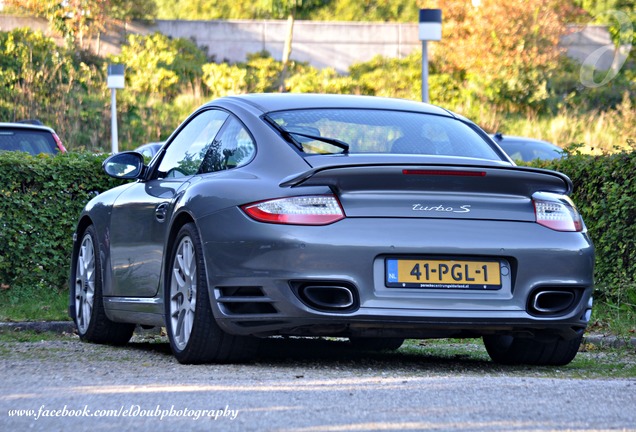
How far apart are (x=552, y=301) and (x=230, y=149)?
1920 mm

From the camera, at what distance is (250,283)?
254 inches

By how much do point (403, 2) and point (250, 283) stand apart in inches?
1876

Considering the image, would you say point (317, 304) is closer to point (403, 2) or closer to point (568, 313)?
point (568, 313)

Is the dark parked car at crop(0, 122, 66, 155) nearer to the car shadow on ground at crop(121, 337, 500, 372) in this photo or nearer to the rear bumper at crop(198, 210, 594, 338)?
the car shadow on ground at crop(121, 337, 500, 372)

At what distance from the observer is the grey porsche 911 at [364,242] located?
20.7 feet

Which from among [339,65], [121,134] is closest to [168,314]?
[121,134]

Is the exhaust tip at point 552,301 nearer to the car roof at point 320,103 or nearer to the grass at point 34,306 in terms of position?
the car roof at point 320,103

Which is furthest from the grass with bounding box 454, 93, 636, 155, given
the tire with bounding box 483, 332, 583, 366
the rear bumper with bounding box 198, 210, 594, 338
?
the rear bumper with bounding box 198, 210, 594, 338

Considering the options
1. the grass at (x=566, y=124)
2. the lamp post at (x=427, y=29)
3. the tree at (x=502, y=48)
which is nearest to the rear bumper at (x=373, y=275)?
the lamp post at (x=427, y=29)

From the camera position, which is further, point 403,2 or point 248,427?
point 403,2

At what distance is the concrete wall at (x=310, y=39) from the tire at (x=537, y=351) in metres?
28.7

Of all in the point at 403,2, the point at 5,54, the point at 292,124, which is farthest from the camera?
the point at 403,2

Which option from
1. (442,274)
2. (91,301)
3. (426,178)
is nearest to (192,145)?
(91,301)

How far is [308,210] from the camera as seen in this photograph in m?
6.32
